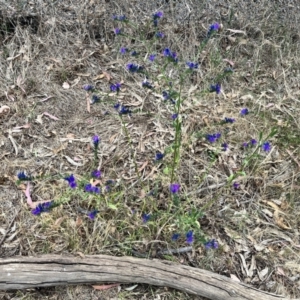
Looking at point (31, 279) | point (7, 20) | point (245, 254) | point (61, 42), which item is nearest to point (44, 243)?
point (31, 279)

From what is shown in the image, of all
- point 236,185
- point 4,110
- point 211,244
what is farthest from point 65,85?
point 211,244

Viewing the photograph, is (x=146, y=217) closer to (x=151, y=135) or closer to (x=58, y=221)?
(x=58, y=221)

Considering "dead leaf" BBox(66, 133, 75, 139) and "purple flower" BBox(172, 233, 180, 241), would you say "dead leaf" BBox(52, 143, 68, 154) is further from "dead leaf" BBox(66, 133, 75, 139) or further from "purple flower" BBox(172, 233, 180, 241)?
"purple flower" BBox(172, 233, 180, 241)

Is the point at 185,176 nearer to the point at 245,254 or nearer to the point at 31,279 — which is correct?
the point at 245,254

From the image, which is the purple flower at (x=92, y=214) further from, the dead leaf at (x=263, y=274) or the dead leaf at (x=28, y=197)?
the dead leaf at (x=263, y=274)

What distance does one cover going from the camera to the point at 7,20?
3.32 m

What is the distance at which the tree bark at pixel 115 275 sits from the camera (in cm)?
213

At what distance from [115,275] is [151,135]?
95cm

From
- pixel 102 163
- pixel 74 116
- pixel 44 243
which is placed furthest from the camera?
pixel 74 116

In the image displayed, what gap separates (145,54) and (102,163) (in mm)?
1034

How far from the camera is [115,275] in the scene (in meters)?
2.18

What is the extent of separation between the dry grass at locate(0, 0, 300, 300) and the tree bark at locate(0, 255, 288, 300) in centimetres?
7

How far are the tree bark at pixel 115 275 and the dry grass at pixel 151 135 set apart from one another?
0.22 feet

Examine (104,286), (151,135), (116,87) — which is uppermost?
(116,87)
